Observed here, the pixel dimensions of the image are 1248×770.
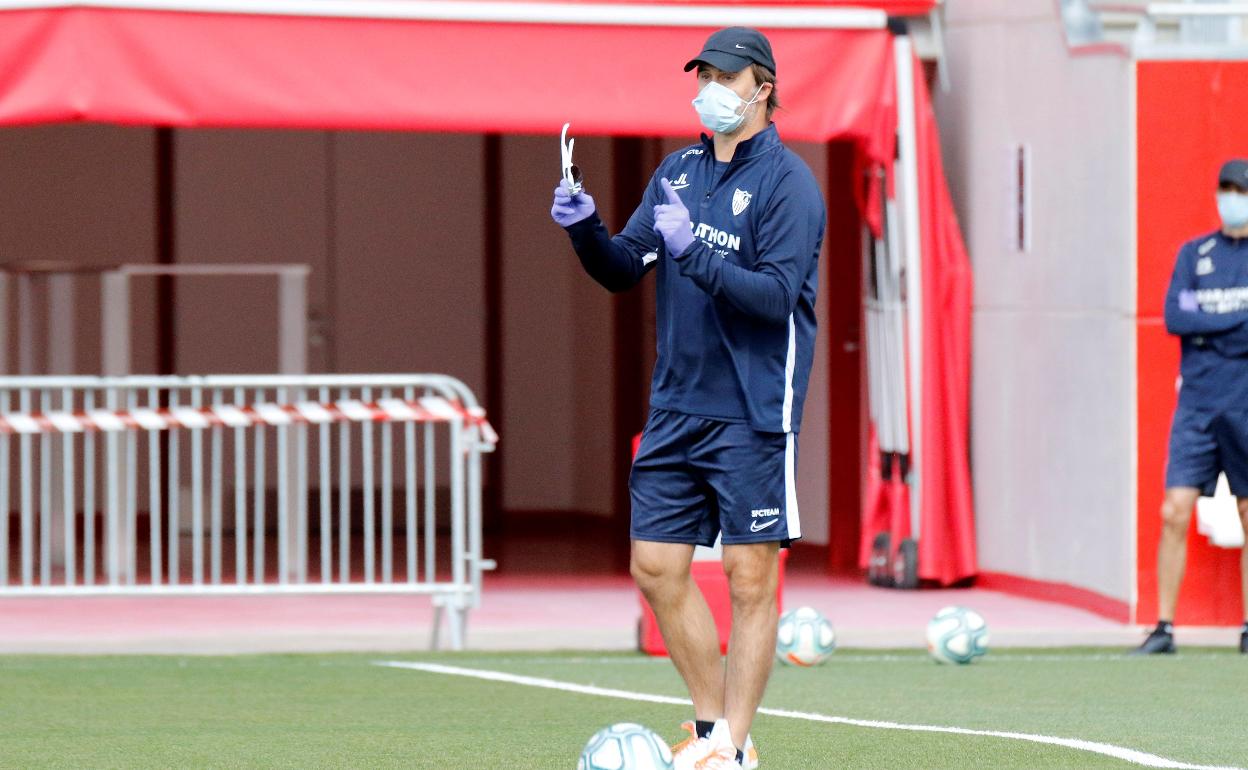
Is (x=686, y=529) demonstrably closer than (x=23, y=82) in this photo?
Yes

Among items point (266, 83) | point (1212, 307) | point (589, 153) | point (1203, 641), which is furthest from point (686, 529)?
point (589, 153)

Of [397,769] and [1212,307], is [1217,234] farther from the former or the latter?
[397,769]

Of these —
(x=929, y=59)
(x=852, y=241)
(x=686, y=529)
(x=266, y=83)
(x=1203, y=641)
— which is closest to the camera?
(x=686, y=529)

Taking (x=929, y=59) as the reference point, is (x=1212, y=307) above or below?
below

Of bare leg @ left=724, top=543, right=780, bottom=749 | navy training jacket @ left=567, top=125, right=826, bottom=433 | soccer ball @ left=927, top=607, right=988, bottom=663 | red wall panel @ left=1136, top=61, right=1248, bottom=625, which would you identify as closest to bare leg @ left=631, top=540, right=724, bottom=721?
bare leg @ left=724, top=543, right=780, bottom=749

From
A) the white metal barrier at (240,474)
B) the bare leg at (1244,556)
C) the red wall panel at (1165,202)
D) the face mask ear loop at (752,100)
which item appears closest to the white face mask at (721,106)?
the face mask ear loop at (752,100)

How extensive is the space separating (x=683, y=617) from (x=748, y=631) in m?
0.19

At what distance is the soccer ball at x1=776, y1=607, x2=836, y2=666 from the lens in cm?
900

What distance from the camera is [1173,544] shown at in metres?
9.77

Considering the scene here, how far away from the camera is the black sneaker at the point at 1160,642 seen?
9727mm

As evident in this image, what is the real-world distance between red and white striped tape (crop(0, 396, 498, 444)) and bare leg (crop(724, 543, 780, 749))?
424cm

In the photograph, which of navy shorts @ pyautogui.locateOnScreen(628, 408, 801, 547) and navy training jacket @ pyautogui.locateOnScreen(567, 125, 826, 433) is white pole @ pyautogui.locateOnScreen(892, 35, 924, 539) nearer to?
navy training jacket @ pyautogui.locateOnScreen(567, 125, 826, 433)

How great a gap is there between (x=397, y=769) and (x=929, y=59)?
704cm

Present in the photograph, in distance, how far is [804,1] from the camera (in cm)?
1184
